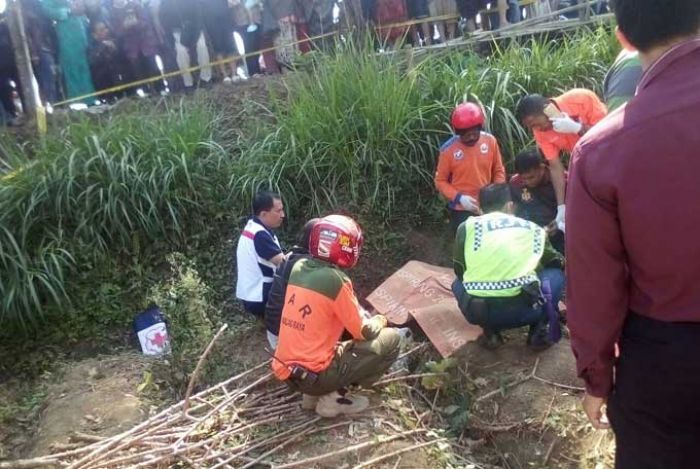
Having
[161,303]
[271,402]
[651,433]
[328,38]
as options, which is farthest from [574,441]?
[328,38]

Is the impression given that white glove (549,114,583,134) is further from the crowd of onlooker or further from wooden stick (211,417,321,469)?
the crowd of onlooker

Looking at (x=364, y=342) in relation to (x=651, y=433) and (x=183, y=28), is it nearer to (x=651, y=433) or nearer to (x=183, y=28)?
(x=651, y=433)

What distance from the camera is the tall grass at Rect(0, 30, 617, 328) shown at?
19.2 feet

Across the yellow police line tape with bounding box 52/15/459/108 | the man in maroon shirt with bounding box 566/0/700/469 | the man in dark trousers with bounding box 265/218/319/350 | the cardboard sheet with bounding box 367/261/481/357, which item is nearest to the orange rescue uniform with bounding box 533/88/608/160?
the cardboard sheet with bounding box 367/261/481/357

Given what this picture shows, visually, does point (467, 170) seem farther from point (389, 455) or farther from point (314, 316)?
point (389, 455)

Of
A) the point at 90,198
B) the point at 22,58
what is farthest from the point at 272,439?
the point at 22,58

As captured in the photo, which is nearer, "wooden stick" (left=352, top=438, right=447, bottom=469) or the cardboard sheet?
"wooden stick" (left=352, top=438, right=447, bottom=469)

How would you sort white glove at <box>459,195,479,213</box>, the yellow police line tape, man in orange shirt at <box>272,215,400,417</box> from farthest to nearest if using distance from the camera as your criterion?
the yellow police line tape < white glove at <box>459,195,479,213</box> < man in orange shirt at <box>272,215,400,417</box>

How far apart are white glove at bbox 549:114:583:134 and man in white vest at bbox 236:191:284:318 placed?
80.3 inches

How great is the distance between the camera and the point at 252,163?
6312 millimetres

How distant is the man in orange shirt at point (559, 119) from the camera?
4.79m

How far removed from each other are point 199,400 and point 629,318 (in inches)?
118

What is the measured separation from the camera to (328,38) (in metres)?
8.38

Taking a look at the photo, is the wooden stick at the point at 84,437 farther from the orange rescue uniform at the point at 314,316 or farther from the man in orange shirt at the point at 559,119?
the man in orange shirt at the point at 559,119
